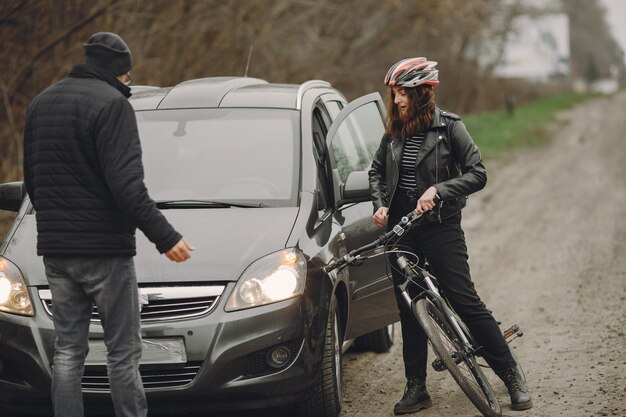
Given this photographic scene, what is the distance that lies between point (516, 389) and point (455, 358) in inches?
17.2

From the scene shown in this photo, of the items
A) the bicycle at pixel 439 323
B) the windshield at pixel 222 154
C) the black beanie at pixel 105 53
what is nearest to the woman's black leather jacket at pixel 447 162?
the bicycle at pixel 439 323

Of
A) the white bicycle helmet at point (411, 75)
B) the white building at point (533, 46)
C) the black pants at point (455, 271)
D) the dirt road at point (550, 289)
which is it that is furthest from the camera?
the white building at point (533, 46)

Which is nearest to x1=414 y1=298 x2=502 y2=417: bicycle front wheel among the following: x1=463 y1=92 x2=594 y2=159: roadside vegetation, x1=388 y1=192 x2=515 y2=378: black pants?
x1=388 y1=192 x2=515 y2=378: black pants

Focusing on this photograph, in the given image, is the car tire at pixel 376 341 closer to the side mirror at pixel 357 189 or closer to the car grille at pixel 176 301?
the side mirror at pixel 357 189

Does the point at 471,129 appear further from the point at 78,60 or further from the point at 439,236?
the point at 439,236

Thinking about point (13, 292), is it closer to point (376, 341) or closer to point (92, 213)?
point (92, 213)

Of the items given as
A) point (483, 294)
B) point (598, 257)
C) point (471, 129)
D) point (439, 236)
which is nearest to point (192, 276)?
point (439, 236)

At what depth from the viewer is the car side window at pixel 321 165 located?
617cm

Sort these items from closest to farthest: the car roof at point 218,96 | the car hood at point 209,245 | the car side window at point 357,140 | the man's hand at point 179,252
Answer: the man's hand at point 179,252
the car hood at point 209,245
the car roof at point 218,96
the car side window at point 357,140

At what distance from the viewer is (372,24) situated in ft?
76.3

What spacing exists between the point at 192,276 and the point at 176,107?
5.53ft

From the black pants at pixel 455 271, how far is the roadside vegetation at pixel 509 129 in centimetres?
1696

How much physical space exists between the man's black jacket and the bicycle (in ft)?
4.53

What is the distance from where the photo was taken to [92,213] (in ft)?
15.0
